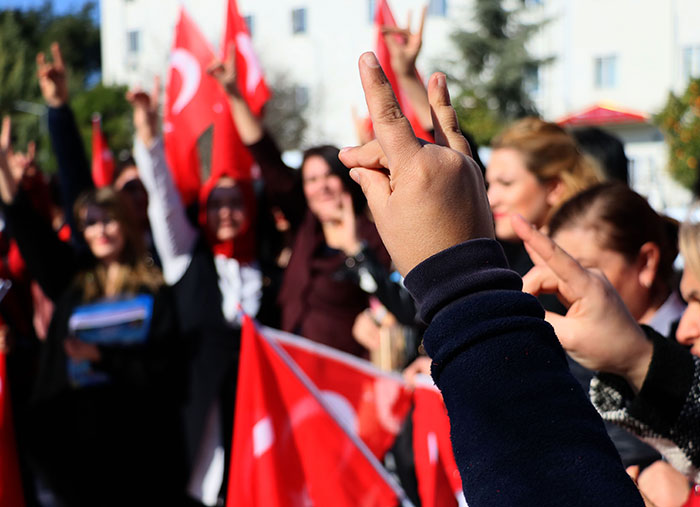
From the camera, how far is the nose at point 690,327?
2.03 metres

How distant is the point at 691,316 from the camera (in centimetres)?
205

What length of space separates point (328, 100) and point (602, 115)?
10508 mm

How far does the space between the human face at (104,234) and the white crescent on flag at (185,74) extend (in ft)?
3.88

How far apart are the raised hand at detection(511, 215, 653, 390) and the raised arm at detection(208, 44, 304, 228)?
2.99m

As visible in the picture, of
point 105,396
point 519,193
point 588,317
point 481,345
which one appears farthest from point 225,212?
point 481,345

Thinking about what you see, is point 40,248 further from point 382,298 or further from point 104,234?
point 382,298

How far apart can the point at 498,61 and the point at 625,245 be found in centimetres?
3083

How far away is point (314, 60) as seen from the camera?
35875mm

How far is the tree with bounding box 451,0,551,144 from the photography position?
31.8m

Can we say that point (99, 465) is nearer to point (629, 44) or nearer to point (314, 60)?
point (629, 44)

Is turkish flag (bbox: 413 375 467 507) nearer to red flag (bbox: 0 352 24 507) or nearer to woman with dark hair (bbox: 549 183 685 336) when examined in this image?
woman with dark hair (bbox: 549 183 685 336)

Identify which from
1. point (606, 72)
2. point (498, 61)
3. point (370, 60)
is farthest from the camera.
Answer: point (606, 72)

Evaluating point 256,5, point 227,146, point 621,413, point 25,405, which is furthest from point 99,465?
point 256,5

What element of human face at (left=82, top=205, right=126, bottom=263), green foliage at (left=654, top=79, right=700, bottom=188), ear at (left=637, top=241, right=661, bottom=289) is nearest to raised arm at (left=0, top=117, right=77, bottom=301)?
human face at (left=82, top=205, right=126, bottom=263)
